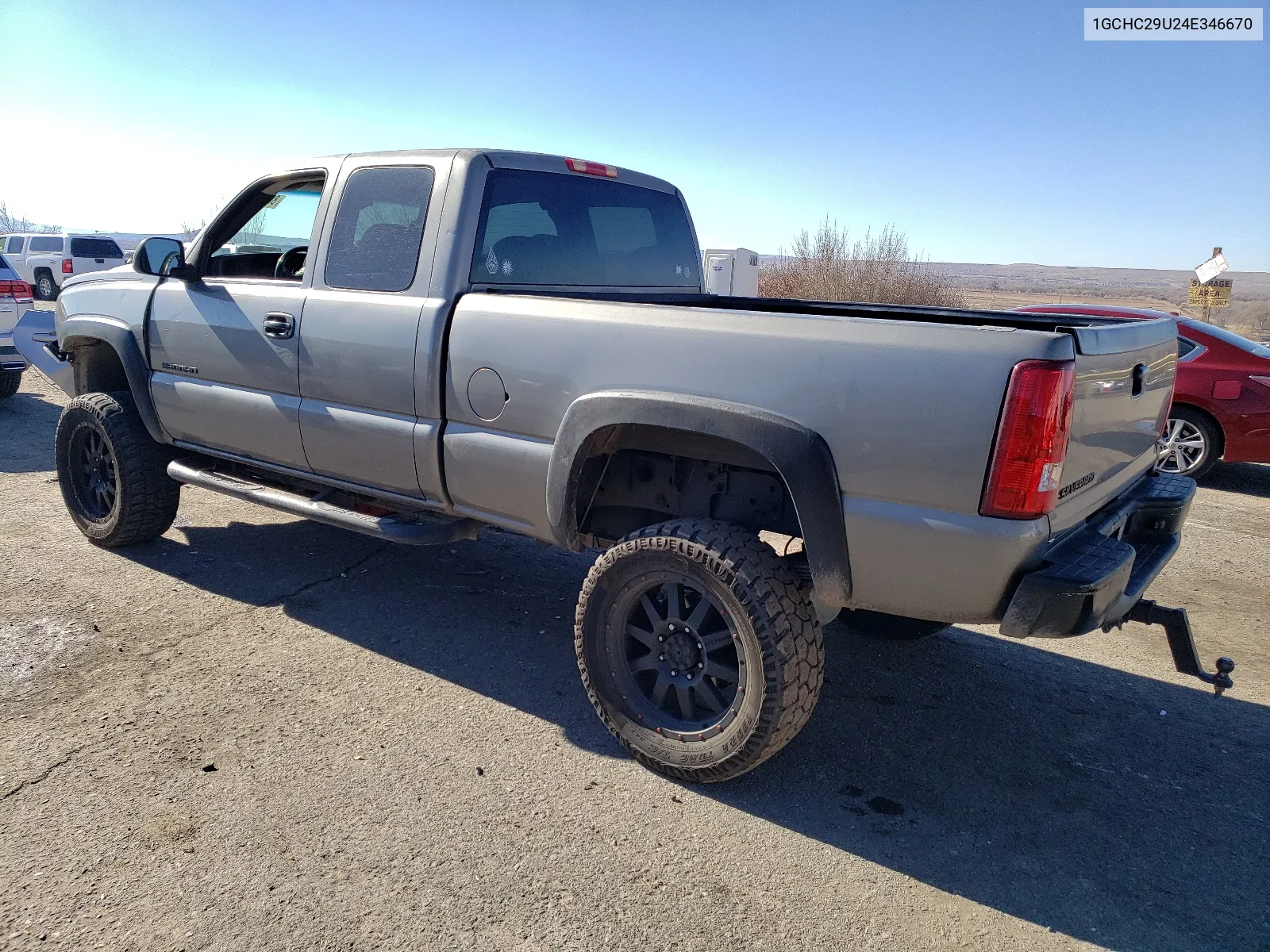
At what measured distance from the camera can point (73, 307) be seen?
208 inches

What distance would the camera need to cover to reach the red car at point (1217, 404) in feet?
25.8

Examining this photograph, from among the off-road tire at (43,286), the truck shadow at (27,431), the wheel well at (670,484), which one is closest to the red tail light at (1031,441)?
the wheel well at (670,484)

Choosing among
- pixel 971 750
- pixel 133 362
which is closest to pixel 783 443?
pixel 971 750

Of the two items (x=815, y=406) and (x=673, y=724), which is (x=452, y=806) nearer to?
(x=673, y=724)

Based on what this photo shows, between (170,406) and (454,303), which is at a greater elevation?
(454,303)

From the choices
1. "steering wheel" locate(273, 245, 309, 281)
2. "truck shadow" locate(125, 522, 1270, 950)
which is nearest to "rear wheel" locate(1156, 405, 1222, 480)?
"truck shadow" locate(125, 522, 1270, 950)

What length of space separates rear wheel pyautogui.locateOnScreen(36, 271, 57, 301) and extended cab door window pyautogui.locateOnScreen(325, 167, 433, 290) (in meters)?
25.8

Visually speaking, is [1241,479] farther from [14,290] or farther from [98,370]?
[14,290]

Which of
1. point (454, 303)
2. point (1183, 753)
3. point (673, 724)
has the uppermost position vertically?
point (454, 303)

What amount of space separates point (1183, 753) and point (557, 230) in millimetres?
3297

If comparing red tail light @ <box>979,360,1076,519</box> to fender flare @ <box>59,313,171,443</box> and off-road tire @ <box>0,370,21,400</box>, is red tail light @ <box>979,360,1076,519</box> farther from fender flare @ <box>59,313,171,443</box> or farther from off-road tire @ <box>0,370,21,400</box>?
off-road tire @ <box>0,370,21,400</box>

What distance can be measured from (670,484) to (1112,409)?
1.53 metres

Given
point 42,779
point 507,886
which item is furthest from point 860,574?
point 42,779

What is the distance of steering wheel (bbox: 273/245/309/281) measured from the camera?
4.71m
